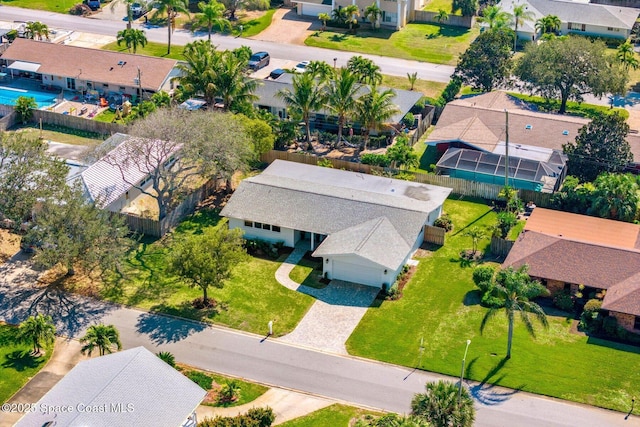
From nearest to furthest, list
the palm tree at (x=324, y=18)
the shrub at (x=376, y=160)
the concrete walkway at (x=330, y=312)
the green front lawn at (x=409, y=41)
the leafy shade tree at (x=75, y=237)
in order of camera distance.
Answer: the concrete walkway at (x=330, y=312) → the leafy shade tree at (x=75, y=237) → the shrub at (x=376, y=160) → the green front lawn at (x=409, y=41) → the palm tree at (x=324, y=18)

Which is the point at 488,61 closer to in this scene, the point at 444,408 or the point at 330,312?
the point at 330,312

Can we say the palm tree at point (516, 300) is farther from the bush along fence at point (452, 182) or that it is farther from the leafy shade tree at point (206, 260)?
the bush along fence at point (452, 182)

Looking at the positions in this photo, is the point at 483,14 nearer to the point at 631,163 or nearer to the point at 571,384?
the point at 631,163

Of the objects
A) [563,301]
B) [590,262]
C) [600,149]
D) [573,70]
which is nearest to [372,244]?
[563,301]

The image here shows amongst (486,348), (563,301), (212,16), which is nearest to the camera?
(486,348)

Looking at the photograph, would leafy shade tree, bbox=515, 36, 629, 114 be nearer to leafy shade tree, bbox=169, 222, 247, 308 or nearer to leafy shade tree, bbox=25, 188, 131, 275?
leafy shade tree, bbox=169, 222, 247, 308

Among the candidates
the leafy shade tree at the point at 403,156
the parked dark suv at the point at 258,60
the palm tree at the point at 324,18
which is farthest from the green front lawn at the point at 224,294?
the palm tree at the point at 324,18
